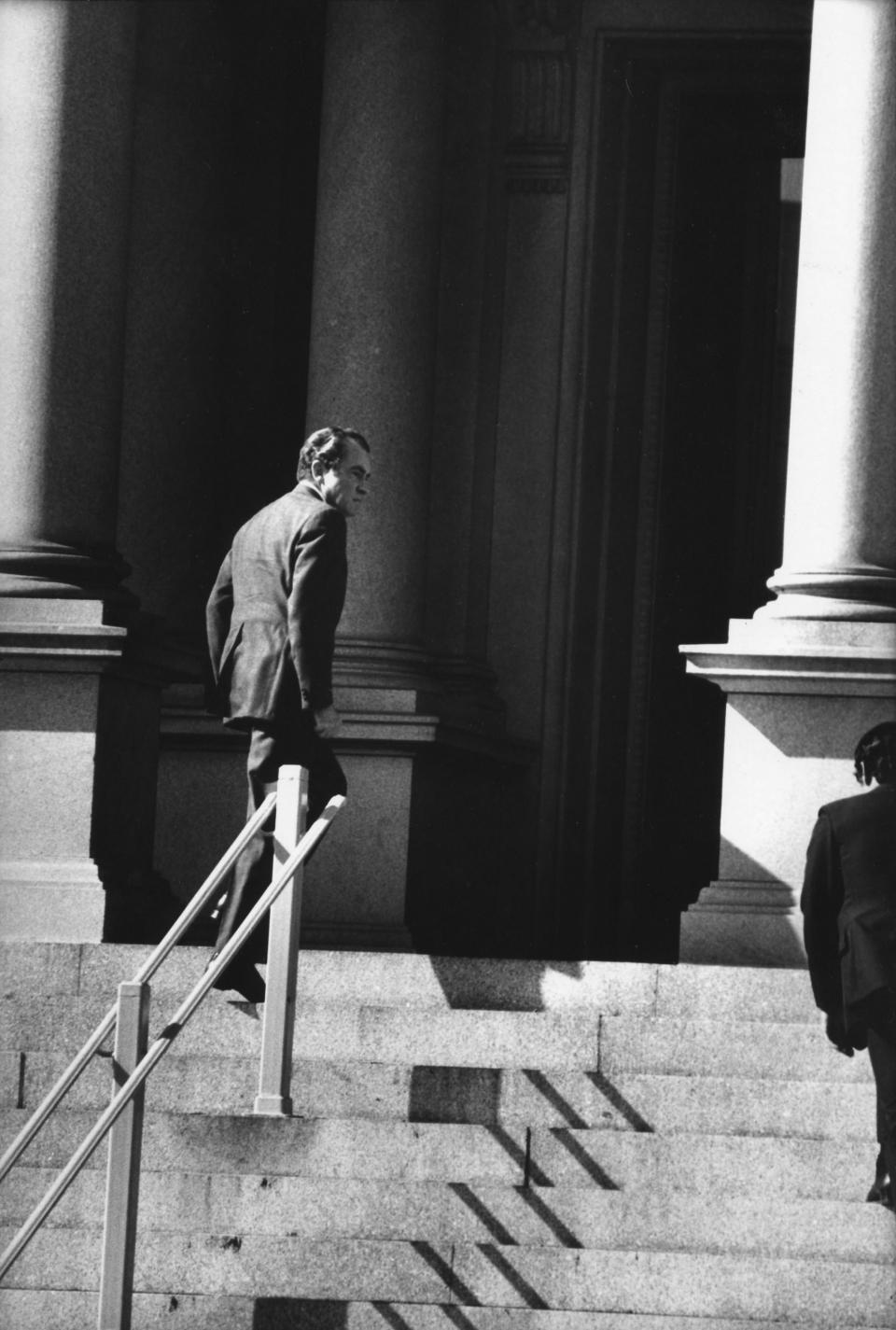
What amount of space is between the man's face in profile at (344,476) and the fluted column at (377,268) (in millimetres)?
3558

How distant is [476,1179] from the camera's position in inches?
383

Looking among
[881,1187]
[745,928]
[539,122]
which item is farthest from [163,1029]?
[539,122]

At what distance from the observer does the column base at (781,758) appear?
12.5 meters

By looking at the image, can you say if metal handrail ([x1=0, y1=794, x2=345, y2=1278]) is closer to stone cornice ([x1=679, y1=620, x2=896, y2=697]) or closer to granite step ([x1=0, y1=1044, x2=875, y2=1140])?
granite step ([x1=0, y1=1044, x2=875, y2=1140])

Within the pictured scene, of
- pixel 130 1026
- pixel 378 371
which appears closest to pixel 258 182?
pixel 378 371

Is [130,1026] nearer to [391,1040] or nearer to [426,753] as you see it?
[391,1040]

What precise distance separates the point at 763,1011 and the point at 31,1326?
366cm

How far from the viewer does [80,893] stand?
12.9 m

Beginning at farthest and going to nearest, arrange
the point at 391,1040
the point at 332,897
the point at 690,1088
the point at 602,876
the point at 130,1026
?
the point at 602,876 < the point at 332,897 < the point at 391,1040 < the point at 690,1088 < the point at 130,1026

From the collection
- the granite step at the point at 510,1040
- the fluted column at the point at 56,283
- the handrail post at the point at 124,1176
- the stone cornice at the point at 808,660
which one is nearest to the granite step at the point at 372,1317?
the handrail post at the point at 124,1176

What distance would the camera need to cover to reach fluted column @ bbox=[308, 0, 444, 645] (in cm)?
1512

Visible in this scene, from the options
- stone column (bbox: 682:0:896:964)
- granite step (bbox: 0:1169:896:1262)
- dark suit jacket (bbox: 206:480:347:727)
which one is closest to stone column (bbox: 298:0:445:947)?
stone column (bbox: 682:0:896:964)

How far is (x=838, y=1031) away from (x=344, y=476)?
3260mm

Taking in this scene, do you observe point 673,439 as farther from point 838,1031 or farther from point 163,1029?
point 163,1029
